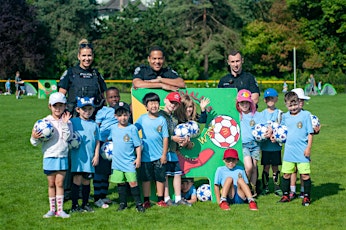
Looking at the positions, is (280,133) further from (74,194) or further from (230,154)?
(74,194)

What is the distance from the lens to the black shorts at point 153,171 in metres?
8.19

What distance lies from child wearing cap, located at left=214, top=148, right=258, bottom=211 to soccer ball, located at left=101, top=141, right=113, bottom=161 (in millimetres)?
1533

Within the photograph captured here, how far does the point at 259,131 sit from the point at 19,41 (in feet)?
154

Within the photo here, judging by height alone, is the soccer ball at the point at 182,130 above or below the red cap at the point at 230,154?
above

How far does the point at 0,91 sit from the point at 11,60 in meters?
5.12

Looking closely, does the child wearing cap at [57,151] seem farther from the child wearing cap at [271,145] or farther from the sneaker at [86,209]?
the child wearing cap at [271,145]

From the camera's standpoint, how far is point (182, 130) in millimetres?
8289

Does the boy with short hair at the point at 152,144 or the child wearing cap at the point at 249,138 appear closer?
the boy with short hair at the point at 152,144

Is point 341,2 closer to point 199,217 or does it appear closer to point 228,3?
point 228,3

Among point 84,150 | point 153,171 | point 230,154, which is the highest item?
point 84,150

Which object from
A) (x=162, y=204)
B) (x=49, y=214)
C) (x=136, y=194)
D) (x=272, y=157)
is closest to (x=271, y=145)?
(x=272, y=157)

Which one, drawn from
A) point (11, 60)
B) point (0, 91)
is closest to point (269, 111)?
point (0, 91)

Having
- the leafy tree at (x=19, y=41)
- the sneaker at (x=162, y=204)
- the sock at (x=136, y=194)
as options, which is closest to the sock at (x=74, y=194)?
the sock at (x=136, y=194)

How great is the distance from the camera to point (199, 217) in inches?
299
